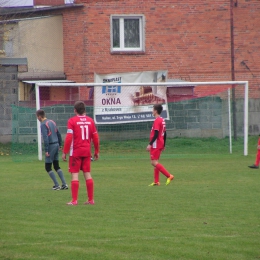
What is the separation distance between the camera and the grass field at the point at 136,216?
756 centimetres

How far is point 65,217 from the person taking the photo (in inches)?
393

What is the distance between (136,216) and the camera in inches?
398

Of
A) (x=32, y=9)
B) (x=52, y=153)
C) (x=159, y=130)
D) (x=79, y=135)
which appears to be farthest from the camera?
(x=32, y=9)

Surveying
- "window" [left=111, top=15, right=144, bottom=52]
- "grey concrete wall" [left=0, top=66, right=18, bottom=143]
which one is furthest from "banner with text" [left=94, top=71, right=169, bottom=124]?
"grey concrete wall" [left=0, top=66, right=18, bottom=143]

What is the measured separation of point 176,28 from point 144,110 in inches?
269

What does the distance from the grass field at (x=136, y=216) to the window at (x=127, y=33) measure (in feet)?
34.5

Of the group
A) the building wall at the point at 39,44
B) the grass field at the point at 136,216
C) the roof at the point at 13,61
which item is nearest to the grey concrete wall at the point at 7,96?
the roof at the point at 13,61

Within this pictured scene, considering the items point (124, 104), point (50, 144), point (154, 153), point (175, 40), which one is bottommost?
point (154, 153)

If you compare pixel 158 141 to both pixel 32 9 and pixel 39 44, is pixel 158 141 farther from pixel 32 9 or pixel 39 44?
pixel 32 9

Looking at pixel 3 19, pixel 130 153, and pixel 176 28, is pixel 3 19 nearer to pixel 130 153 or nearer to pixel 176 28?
pixel 176 28

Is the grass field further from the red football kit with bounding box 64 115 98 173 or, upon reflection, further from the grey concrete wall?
the grey concrete wall

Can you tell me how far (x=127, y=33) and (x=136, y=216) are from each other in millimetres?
19347

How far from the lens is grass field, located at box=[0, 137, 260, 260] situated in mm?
7562

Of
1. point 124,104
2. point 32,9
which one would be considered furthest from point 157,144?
point 32,9
